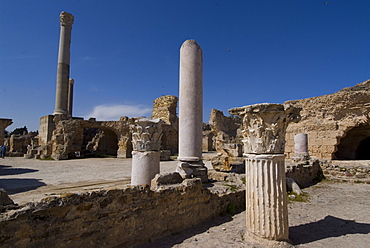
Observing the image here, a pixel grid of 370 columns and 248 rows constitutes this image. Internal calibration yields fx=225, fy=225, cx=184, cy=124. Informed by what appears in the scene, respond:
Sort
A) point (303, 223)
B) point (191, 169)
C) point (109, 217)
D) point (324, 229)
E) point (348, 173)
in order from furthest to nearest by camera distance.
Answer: point (348, 173) < point (191, 169) < point (303, 223) < point (324, 229) < point (109, 217)

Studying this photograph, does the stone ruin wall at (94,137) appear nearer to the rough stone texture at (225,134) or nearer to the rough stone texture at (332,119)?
the rough stone texture at (225,134)

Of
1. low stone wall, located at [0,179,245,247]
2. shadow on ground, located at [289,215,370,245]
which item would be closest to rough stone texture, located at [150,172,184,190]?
low stone wall, located at [0,179,245,247]

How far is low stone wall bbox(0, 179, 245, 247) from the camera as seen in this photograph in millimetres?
2820

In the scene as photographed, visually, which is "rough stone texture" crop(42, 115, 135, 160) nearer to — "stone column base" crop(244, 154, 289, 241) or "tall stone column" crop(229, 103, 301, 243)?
"tall stone column" crop(229, 103, 301, 243)

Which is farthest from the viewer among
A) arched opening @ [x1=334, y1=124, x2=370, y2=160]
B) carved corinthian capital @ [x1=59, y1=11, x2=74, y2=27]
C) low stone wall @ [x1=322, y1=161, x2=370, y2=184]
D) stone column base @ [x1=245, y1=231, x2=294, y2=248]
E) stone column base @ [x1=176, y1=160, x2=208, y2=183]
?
carved corinthian capital @ [x1=59, y1=11, x2=74, y2=27]

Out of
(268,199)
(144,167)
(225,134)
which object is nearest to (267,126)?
(268,199)

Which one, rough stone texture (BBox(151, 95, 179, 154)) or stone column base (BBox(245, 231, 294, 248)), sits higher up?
rough stone texture (BBox(151, 95, 179, 154))

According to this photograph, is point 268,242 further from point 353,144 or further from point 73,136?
point 73,136

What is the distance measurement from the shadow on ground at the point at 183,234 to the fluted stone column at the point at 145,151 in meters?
1.66

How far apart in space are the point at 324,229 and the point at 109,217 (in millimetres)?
4185

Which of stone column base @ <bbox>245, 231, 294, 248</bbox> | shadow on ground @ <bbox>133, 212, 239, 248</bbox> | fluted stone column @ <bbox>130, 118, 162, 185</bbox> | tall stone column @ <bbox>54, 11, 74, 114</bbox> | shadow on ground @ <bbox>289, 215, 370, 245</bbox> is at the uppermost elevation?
tall stone column @ <bbox>54, 11, 74, 114</bbox>

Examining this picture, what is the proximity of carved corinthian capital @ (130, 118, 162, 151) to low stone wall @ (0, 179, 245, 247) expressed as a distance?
149 cm

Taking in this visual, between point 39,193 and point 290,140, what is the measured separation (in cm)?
1449

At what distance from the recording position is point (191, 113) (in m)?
6.47
